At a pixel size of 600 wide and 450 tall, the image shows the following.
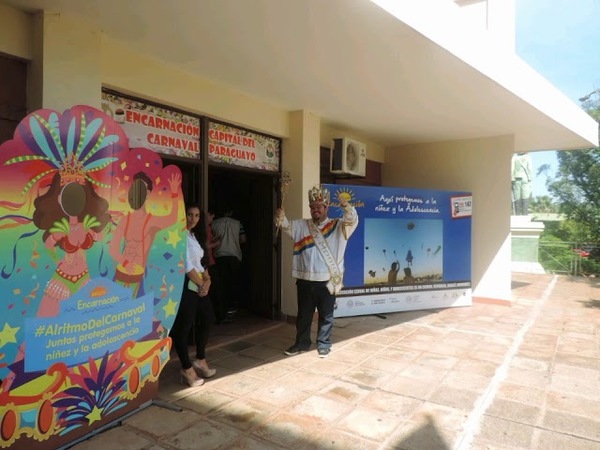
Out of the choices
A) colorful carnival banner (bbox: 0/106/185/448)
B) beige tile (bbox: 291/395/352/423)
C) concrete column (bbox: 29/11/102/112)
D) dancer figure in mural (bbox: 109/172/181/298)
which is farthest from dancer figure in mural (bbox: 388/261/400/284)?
concrete column (bbox: 29/11/102/112)

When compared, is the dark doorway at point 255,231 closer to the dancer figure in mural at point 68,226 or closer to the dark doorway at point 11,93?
the dark doorway at point 11,93

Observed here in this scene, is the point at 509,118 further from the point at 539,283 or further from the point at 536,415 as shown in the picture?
the point at 539,283

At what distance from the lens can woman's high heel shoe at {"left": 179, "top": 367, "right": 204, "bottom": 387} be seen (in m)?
3.31

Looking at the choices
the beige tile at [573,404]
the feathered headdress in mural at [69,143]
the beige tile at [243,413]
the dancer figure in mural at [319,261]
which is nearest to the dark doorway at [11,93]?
the feathered headdress in mural at [69,143]

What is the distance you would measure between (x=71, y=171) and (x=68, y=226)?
0.30 m

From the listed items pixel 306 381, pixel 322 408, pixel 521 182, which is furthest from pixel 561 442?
pixel 521 182

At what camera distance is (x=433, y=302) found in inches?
251

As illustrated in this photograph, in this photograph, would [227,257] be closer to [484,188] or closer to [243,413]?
[243,413]

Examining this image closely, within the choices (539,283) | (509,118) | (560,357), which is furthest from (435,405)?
(539,283)

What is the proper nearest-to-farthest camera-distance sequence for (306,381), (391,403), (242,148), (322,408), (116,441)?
(116,441), (322,408), (391,403), (306,381), (242,148)

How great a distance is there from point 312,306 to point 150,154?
7.43 ft

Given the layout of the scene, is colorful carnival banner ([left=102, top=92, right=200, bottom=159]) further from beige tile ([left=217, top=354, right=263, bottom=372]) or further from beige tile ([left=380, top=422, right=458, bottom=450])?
beige tile ([left=380, top=422, right=458, bottom=450])

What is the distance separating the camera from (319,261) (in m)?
4.08

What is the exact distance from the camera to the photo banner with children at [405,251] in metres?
5.69
